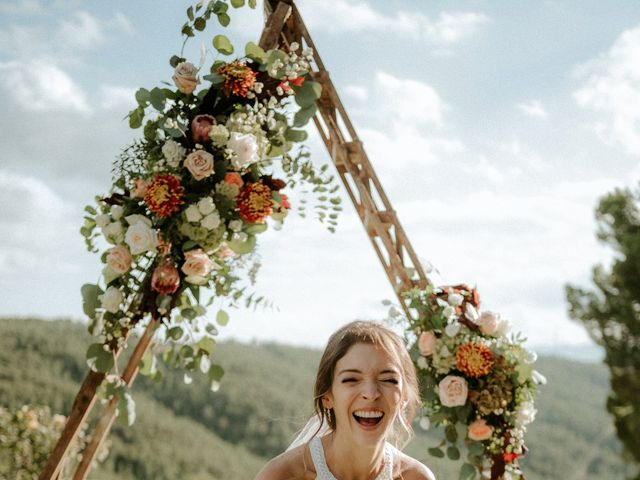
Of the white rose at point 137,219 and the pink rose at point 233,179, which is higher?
the pink rose at point 233,179

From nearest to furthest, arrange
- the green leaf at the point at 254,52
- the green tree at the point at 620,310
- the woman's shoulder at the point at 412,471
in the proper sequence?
1. the green leaf at the point at 254,52
2. the woman's shoulder at the point at 412,471
3. the green tree at the point at 620,310

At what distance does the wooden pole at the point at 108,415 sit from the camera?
269 centimetres

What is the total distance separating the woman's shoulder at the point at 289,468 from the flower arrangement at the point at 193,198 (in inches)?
18.3

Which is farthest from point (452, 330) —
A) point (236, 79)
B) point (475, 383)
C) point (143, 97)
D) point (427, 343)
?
point (143, 97)

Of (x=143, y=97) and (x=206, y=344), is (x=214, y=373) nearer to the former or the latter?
(x=206, y=344)

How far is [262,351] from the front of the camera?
22.0m

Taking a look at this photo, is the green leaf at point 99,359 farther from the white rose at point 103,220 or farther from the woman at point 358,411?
the woman at point 358,411

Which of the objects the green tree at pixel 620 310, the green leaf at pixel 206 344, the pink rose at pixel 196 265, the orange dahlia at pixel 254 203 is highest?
the green tree at pixel 620 310

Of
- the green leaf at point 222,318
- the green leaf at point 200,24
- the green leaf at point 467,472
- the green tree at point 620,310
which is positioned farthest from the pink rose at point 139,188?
the green tree at point 620,310

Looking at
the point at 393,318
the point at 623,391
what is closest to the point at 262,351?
the point at 623,391

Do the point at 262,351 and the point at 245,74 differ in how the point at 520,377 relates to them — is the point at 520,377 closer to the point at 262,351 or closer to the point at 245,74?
the point at 245,74

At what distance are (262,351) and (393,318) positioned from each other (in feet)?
61.5

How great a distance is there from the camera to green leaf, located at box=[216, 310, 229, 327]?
9.34 ft

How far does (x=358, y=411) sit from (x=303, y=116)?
51.0 inches
